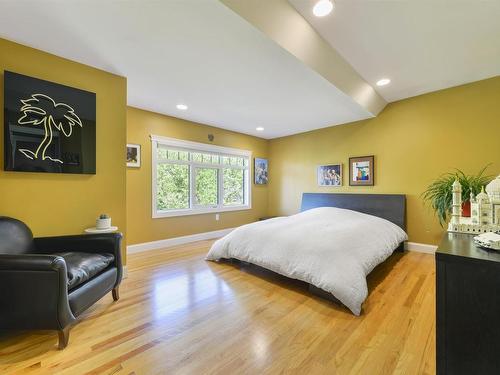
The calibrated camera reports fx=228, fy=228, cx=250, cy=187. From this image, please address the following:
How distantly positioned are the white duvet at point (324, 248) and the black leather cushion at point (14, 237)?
2.00 meters

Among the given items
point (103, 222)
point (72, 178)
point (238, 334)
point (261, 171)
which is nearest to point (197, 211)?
point (261, 171)

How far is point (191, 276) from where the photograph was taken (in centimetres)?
280

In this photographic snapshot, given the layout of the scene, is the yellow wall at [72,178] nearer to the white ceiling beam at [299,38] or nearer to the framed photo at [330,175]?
the white ceiling beam at [299,38]

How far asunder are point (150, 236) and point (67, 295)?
2.49 m

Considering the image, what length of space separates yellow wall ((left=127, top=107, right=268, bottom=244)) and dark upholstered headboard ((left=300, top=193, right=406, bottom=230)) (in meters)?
2.20

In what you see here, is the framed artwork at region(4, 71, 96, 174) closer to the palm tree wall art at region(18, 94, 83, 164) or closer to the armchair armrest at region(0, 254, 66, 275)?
the palm tree wall art at region(18, 94, 83, 164)

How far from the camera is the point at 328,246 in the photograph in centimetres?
234

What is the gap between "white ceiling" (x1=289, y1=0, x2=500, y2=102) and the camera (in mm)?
1894

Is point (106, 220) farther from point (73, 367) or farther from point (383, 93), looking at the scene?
point (383, 93)

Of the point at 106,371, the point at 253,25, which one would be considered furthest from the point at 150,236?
the point at 253,25

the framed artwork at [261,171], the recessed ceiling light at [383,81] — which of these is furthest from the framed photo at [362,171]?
the framed artwork at [261,171]

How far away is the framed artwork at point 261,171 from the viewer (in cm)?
579

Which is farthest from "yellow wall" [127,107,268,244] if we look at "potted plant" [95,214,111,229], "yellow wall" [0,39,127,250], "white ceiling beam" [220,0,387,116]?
"white ceiling beam" [220,0,387,116]

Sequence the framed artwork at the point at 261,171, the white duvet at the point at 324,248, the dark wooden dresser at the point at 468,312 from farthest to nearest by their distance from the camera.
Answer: the framed artwork at the point at 261,171
the white duvet at the point at 324,248
the dark wooden dresser at the point at 468,312
